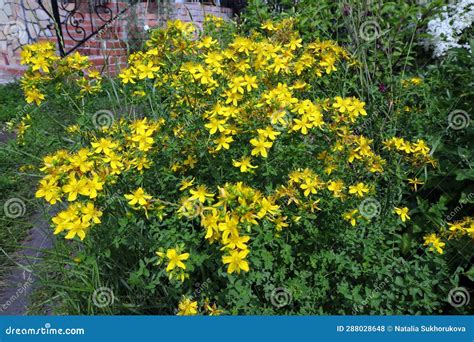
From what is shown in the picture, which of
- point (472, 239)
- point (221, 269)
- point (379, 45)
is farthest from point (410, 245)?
point (379, 45)

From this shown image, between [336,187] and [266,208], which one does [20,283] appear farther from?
[336,187]

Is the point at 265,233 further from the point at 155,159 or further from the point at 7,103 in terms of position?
the point at 7,103

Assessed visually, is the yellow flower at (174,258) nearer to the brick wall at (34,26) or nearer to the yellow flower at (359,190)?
the yellow flower at (359,190)

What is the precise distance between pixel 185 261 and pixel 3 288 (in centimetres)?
152

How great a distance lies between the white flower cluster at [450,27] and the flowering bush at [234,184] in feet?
4.61

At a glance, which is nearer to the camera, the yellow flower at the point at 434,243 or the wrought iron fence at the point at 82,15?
the yellow flower at the point at 434,243

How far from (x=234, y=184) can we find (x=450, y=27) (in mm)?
2372

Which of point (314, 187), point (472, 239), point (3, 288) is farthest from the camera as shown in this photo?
point (3, 288)

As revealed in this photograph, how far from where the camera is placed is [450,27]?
11.0ft

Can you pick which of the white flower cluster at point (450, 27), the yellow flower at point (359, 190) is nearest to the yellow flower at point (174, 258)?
the yellow flower at point (359, 190)

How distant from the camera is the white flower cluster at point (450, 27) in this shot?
3.29 meters

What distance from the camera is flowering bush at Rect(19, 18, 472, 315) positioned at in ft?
5.93

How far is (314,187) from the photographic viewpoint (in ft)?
6.12

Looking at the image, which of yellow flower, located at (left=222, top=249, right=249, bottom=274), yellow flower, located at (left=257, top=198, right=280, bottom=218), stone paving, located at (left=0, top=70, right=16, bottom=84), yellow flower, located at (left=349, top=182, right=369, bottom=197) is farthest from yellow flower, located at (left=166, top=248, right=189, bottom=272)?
stone paving, located at (left=0, top=70, right=16, bottom=84)
